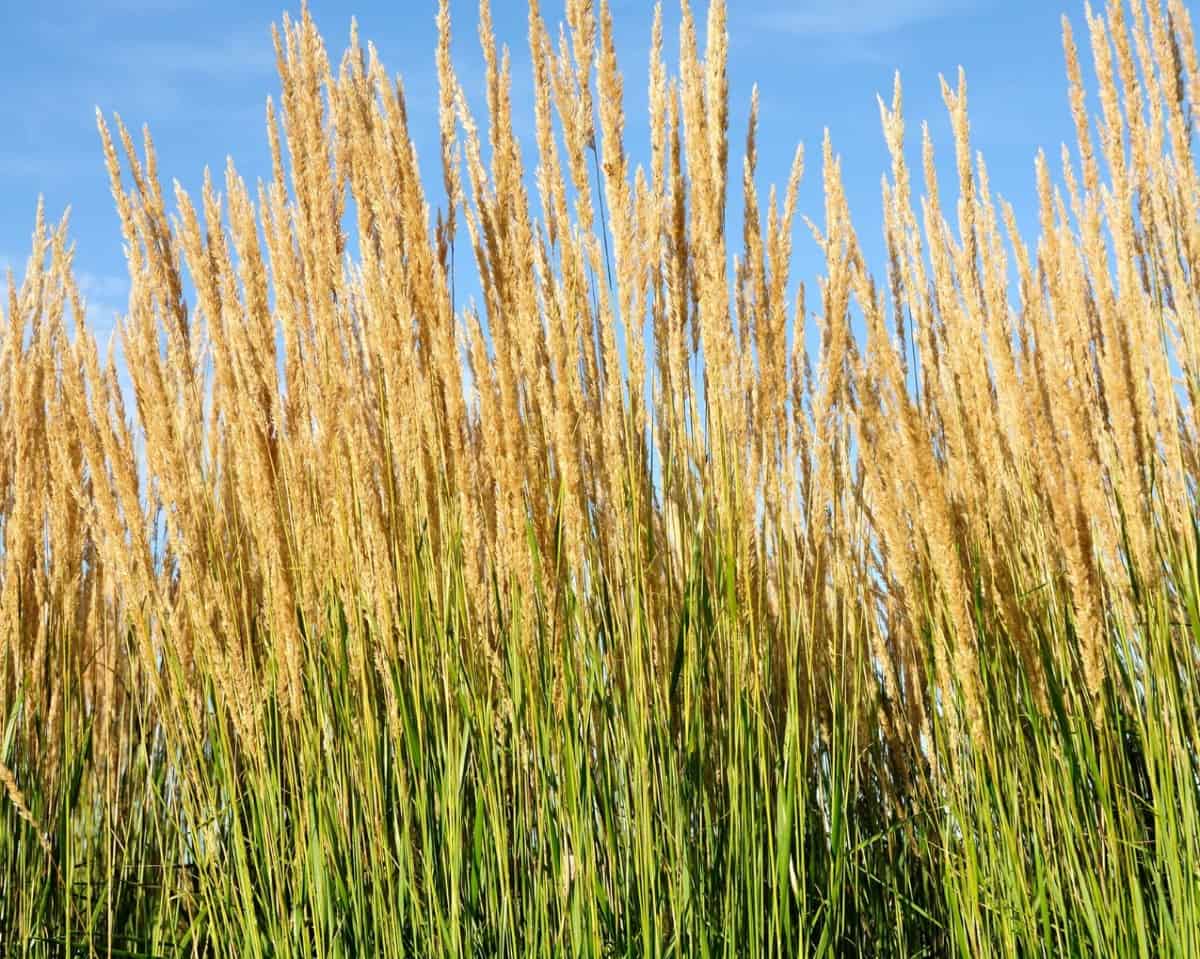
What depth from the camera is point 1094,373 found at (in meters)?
2.66

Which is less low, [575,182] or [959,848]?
[575,182]

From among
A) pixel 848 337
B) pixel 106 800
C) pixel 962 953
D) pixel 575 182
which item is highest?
pixel 575 182

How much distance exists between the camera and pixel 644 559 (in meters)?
2.00

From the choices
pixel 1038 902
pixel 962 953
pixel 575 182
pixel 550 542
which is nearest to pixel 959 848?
pixel 962 953

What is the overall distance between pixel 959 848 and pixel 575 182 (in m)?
1.36

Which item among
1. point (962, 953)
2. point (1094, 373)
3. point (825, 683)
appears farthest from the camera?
point (1094, 373)

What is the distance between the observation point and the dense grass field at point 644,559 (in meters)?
1.86

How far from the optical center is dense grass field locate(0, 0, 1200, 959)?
186cm

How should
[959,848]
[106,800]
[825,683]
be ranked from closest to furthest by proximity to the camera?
[959,848] → [825,683] → [106,800]

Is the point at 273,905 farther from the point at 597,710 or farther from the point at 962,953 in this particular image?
the point at 962,953

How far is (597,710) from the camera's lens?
1992 mm

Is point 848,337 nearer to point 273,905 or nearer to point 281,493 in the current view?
point 281,493

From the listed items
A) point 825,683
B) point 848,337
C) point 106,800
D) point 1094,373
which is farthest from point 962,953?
point 106,800

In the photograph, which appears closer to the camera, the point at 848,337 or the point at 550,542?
the point at 550,542
